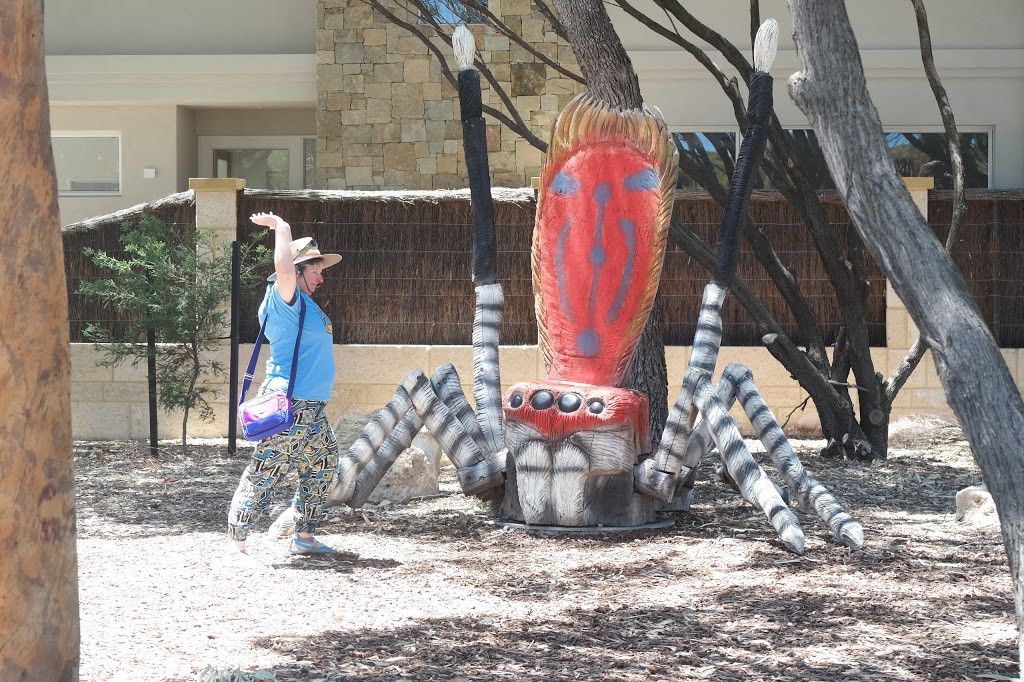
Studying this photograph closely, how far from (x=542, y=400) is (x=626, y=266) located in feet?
3.04

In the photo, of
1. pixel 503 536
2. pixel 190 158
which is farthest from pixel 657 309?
pixel 190 158

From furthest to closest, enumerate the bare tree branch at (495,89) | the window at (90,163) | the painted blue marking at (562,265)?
1. the window at (90,163)
2. the bare tree branch at (495,89)
3. the painted blue marking at (562,265)

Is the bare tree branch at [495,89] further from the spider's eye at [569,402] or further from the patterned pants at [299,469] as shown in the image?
the patterned pants at [299,469]

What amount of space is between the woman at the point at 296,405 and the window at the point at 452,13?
25.0ft

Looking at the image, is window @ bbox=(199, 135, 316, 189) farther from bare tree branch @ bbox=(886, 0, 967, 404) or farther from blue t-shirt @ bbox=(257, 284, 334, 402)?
blue t-shirt @ bbox=(257, 284, 334, 402)

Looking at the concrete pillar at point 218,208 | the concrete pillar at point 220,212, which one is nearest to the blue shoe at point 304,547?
the concrete pillar at point 220,212

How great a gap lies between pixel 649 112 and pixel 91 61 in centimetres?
888

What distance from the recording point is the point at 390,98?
42.1ft

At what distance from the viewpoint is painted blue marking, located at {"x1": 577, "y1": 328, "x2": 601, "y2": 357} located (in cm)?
621

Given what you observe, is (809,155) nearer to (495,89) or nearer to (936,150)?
(936,150)

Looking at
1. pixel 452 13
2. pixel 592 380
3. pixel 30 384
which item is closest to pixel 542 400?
pixel 592 380

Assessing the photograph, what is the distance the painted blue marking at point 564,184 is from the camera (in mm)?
6422

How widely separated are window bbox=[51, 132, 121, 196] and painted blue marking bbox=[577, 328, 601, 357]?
30.1 ft

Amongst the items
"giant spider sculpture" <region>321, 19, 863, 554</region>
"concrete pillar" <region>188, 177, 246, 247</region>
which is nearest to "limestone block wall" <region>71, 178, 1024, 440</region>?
"concrete pillar" <region>188, 177, 246, 247</region>
